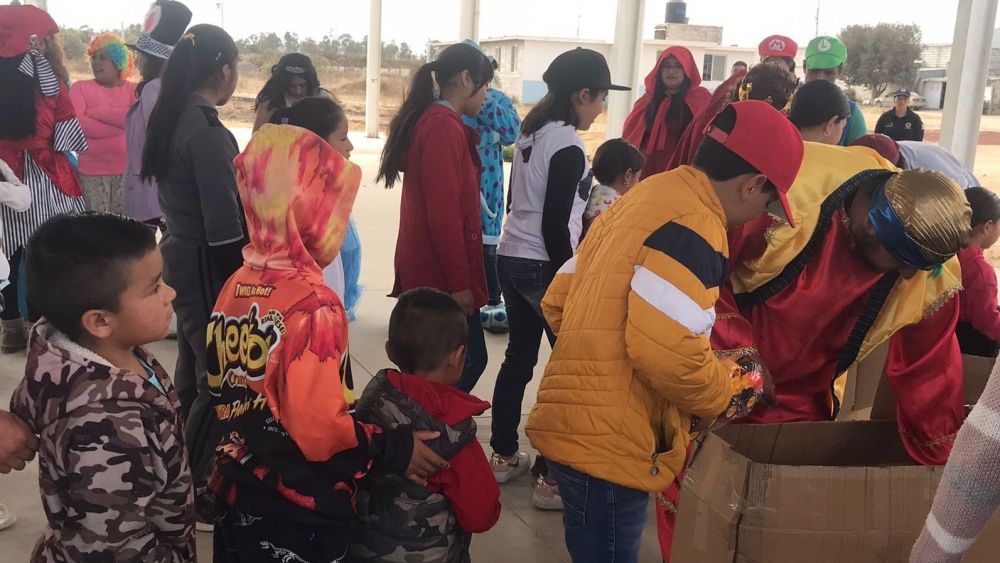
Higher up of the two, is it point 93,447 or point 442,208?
point 442,208

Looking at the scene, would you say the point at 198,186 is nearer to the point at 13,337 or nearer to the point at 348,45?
the point at 13,337

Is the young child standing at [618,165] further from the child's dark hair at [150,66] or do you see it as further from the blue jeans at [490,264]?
the child's dark hair at [150,66]

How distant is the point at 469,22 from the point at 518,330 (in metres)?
8.21

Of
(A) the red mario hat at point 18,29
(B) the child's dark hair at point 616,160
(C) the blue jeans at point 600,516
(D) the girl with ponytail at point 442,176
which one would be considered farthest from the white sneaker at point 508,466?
(A) the red mario hat at point 18,29

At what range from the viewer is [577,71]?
3307 mm

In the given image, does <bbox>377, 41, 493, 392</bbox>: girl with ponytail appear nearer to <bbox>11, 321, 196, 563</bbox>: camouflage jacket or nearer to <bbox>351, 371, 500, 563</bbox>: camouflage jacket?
<bbox>351, 371, 500, 563</bbox>: camouflage jacket

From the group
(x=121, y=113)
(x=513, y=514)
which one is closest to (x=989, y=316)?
(x=513, y=514)

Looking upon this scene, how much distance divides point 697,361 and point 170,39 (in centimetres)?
278

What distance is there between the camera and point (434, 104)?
3.23 m

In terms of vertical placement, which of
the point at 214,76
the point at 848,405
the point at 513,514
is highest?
the point at 214,76

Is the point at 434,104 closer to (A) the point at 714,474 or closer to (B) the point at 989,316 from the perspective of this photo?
(A) the point at 714,474

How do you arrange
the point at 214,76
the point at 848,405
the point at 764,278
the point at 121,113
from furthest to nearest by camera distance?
the point at 121,113 → the point at 848,405 → the point at 214,76 → the point at 764,278

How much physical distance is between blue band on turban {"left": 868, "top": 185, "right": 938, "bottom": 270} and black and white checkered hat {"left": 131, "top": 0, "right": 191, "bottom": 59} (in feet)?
9.20

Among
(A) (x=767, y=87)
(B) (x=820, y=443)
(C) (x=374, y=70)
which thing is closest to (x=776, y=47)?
(A) (x=767, y=87)
